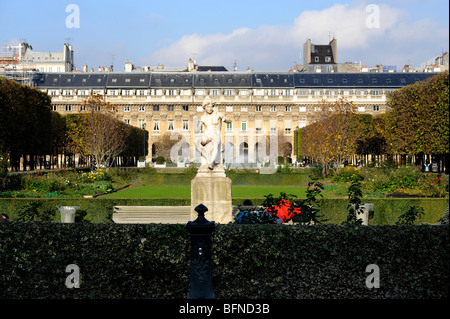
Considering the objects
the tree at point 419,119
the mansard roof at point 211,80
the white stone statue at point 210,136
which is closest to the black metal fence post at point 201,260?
the white stone statue at point 210,136

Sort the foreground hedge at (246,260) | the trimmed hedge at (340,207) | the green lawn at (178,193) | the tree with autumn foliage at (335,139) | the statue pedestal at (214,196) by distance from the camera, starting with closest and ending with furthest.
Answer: the foreground hedge at (246,260)
the statue pedestal at (214,196)
the trimmed hedge at (340,207)
the green lawn at (178,193)
the tree with autumn foliage at (335,139)

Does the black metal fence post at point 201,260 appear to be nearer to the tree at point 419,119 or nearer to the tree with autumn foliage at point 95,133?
the tree at point 419,119

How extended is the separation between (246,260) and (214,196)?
13.4ft

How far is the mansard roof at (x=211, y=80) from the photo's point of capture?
7188 cm

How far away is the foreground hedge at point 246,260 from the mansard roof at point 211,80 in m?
68.1

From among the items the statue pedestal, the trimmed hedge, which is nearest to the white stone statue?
the statue pedestal

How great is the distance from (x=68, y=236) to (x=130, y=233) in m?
0.89

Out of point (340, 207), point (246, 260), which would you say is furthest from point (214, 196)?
point (340, 207)

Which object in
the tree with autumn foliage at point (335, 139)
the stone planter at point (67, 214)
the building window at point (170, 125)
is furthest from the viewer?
the building window at point (170, 125)

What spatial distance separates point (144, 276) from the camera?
246 inches

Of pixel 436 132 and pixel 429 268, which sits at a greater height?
pixel 436 132

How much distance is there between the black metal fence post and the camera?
18.3 ft
